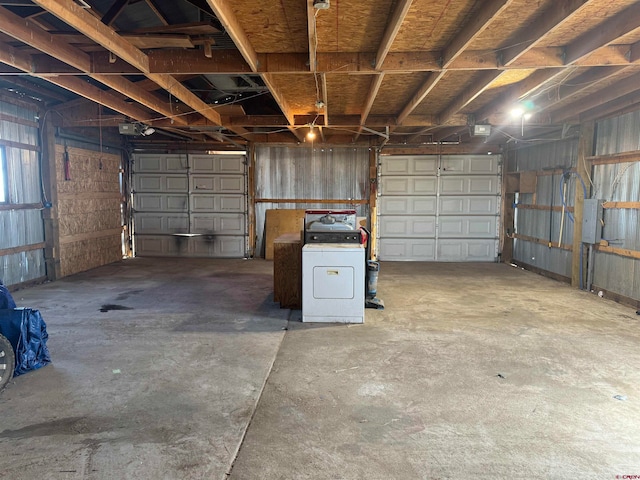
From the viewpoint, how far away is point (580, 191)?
6559 millimetres

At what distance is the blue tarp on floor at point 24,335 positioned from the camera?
3.21 meters

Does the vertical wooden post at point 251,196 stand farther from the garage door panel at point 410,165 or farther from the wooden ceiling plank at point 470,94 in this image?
the wooden ceiling plank at point 470,94

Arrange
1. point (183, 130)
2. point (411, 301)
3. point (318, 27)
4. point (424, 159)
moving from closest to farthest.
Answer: point (318, 27) → point (411, 301) → point (183, 130) → point (424, 159)

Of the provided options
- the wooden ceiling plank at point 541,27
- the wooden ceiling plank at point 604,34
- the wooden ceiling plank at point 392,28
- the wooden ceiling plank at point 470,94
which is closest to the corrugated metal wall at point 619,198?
the wooden ceiling plank at point 470,94

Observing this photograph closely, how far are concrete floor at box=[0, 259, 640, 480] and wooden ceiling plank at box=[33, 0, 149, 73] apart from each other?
8.83 feet

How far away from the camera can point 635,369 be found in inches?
137

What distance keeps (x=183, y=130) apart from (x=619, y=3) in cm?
698

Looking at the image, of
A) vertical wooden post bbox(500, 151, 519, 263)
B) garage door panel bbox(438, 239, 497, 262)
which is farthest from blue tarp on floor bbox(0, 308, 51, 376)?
vertical wooden post bbox(500, 151, 519, 263)

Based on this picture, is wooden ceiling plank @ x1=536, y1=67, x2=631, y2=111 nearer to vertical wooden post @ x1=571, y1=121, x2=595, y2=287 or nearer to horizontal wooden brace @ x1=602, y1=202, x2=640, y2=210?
vertical wooden post @ x1=571, y1=121, x2=595, y2=287

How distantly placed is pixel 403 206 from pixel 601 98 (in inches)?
186

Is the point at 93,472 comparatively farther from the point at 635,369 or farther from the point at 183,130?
the point at 183,130

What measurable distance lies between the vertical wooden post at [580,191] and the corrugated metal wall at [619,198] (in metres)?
0.12

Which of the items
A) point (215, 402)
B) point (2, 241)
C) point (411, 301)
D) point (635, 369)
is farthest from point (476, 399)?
point (2, 241)

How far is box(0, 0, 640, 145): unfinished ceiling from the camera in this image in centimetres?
312
